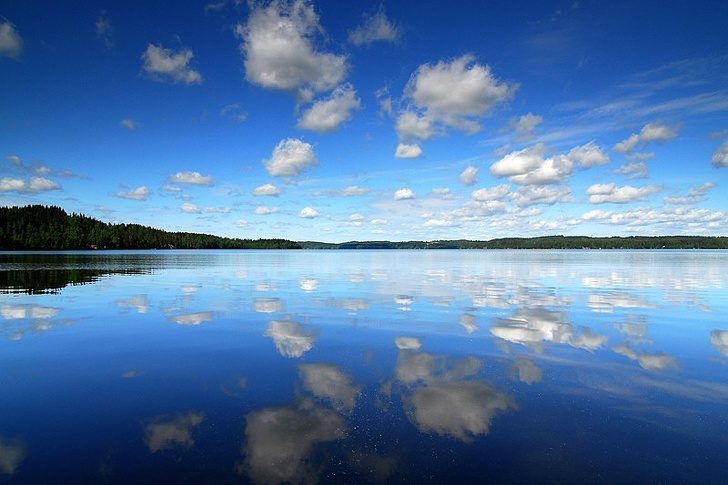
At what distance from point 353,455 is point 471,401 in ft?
11.3

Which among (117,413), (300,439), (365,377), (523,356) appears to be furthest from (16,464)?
(523,356)

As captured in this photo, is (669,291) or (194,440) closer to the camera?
(194,440)

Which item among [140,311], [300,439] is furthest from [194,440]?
[140,311]

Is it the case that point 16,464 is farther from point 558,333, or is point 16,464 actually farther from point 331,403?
point 558,333

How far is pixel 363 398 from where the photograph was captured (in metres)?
9.54

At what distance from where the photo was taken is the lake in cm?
671

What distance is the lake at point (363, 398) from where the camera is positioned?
6.71 metres

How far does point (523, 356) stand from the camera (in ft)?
43.2

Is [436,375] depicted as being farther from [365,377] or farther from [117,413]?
[117,413]

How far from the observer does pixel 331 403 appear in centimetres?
926

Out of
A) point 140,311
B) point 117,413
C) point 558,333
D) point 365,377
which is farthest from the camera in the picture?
point 140,311

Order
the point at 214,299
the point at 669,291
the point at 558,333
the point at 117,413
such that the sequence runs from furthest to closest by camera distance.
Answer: the point at 669,291 < the point at 214,299 < the point at 558,333 < the point at 117,413

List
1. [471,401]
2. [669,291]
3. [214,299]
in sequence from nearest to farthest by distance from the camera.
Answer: [471,401], [214,299], [669,291]

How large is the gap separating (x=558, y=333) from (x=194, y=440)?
13824 millimetres
